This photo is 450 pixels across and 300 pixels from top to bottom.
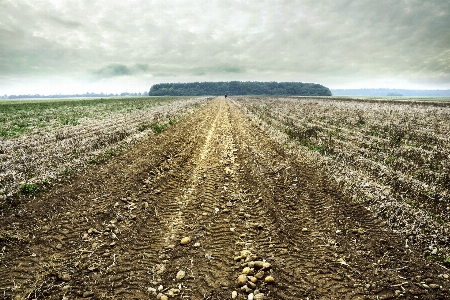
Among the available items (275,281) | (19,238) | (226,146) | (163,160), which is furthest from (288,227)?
(226,146)

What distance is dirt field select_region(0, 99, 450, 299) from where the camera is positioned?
14.2ft

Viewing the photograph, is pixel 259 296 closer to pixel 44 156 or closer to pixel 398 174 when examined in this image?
pixel 398 174

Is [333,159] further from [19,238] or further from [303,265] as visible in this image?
[19,238]

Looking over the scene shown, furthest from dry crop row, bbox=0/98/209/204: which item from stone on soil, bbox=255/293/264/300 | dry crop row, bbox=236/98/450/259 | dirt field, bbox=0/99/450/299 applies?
dry crop row, bbox=236/98/450/259

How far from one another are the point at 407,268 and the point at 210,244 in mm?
4151

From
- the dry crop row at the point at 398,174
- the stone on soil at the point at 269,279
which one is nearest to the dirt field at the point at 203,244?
the stone on soil at the point at 269,279

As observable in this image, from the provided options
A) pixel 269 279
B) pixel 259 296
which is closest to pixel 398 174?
pixel 269 279

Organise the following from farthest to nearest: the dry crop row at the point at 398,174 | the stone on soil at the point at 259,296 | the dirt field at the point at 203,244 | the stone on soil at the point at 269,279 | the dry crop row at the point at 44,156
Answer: the dry crop row at the point at 44,156
the dry crop row at the point at 398,174
the stone on soil at the point at 269,279
the dirt field at the point at 203,244
the stone on soil at the point at 259,296

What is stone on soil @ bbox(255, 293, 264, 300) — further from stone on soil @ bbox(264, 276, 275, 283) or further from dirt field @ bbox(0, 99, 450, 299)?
stone on soil @ bbox(264, 276, 275, 283)

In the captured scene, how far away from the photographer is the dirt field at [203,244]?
434 cm

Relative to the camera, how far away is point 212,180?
9406mm

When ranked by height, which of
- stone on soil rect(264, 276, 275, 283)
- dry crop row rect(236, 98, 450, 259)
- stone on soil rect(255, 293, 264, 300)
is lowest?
stone on soil rect(255, 293, 264, 300)

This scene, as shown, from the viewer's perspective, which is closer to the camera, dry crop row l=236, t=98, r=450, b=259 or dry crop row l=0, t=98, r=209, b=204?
dry crop row l=236, t=98, r=450, b=259

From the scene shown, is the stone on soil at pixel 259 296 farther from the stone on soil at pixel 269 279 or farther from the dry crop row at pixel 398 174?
the dry crop row at pixel 398 174
